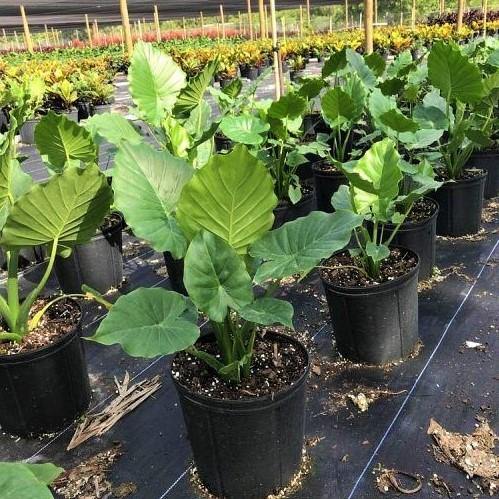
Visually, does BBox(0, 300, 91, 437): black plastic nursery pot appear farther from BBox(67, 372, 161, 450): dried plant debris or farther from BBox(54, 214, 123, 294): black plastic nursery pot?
BBox(54, 214, 123, 294): black plastic nursery pot

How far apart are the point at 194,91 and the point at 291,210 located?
0.75 meters

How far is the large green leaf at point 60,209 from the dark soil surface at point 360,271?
31.2 inches

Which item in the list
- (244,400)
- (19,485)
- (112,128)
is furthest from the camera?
(112,128)

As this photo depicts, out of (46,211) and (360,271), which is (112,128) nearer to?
(46,211)

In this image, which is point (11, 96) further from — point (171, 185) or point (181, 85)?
point (171, 185)

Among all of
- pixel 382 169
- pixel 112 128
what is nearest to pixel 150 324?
pixel 382 169

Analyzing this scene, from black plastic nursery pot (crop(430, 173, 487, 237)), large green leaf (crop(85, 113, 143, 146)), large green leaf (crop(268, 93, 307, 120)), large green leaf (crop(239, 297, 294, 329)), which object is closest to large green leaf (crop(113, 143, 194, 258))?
large green leaf (crop(239, 297, 294, 329))

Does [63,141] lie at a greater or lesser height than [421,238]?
greater

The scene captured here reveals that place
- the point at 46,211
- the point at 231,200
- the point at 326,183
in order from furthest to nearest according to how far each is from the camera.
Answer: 1. the point at 326,183
2. the point at 46,211
3. the point at 231,200

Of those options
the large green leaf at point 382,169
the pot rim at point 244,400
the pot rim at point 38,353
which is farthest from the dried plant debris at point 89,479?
the large green leaf at point 382,169

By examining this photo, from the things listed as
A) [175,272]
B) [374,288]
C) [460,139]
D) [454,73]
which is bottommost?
[175,272]

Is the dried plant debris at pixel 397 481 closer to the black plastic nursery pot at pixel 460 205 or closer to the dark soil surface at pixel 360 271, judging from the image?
the dark soil surface at pixel 360 271

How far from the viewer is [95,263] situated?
260cm

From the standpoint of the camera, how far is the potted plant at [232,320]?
1149 millimetres
